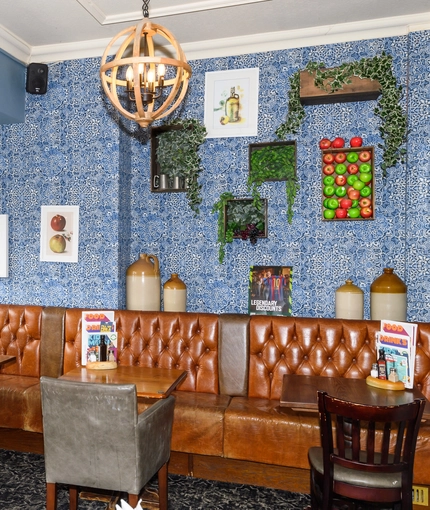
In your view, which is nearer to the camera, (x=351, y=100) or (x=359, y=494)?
(x=359, y=494)

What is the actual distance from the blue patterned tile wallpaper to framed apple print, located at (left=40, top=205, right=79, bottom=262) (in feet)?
0.22

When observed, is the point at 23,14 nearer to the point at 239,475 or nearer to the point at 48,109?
the point at 48,109

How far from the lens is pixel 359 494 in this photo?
6.84 ft

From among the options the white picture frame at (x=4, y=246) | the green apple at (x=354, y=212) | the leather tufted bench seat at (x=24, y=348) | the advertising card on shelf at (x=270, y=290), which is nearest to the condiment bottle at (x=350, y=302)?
the advertising card on shelf at (x=270, y=290)

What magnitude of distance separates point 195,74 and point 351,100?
152cm

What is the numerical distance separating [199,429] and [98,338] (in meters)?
1.00

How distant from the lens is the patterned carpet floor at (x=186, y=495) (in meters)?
2.81

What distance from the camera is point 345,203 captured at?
3.90m

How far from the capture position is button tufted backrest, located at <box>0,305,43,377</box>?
12.8ft

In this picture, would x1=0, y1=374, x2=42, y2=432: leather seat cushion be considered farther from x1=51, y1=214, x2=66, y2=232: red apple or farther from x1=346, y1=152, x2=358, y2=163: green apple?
x1=346, y1=152, x2=358, y2=163: green apple

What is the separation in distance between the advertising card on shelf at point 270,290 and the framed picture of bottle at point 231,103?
132cm

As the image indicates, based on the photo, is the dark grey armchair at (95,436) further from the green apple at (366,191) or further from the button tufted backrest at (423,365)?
the green apple at (366,191)

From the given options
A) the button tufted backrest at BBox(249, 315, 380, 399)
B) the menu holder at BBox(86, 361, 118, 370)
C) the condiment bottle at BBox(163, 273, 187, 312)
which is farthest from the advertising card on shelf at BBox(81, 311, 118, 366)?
the button tufted backrest at BBox(249, 315, 380, 399)

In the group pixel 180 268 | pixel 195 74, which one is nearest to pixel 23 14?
pixel 195 74
